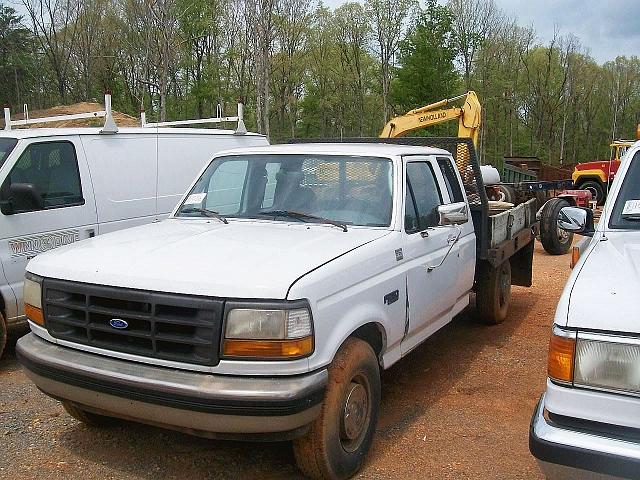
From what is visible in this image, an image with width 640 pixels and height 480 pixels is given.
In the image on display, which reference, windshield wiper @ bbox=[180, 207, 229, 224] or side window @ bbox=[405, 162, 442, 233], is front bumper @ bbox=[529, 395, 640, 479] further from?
windshield wiper @ bbox=[180, 207, 229, 224]

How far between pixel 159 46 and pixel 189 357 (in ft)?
86.7

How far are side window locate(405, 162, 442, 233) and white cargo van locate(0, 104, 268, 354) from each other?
2032 mm

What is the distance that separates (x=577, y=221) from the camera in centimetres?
404

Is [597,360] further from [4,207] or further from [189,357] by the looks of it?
[4,207]

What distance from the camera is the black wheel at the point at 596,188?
69.0 ft

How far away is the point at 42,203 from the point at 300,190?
2.57m

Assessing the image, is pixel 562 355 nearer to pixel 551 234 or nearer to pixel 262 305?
pixel 262 305

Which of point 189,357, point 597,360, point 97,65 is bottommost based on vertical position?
point 189,357

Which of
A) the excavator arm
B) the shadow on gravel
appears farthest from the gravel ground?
the excavator arm

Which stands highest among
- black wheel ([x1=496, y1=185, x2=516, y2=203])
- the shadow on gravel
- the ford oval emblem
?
black wheel ([x1=496, y1=185, x2=516, y2=203])

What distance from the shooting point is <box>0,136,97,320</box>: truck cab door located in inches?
211

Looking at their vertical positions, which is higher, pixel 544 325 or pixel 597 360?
pixel 597 360

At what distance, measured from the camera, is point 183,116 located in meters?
42.3

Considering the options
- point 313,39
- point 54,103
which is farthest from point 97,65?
point 313,39
